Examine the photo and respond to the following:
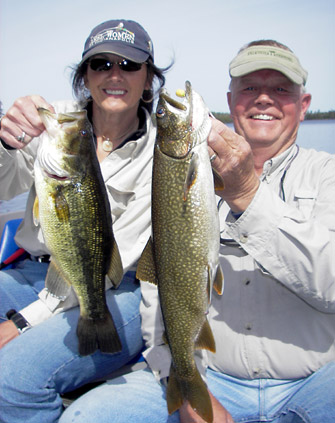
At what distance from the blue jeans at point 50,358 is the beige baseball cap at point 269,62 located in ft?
6.49

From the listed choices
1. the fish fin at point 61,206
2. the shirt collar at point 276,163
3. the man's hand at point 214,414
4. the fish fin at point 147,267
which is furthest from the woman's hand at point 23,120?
the man's hand at point 214,414

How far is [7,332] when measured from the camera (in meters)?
2.95

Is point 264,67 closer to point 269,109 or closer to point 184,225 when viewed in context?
point 269,109

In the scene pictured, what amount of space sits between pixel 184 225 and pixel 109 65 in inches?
77.5

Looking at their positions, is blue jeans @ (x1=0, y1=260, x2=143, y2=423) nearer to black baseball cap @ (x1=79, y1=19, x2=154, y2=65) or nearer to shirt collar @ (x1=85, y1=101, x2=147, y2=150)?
shirt collar @ (x1=85, y1=101, x2=147, y2=150)

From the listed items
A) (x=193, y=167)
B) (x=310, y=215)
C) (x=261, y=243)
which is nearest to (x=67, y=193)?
(x=193, y=167)

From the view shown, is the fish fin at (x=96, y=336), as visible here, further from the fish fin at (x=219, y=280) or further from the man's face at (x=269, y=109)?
the man's face at (x=269, y=109)

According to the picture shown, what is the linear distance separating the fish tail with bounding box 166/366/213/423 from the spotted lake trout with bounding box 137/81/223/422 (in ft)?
0.65

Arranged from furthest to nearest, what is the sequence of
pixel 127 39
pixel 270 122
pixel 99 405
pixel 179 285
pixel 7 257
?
1. pixel 7 257
2. pixel 127 39
3. pixel 270 122
4. pixel 99 405
5. pixel 179 285

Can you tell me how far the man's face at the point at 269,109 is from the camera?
9.57 feet

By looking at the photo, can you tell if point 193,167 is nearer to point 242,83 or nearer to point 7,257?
point 242,83

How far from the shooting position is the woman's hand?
223cm

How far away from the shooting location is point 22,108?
7.36 ft

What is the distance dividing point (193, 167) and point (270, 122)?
4.56ft
